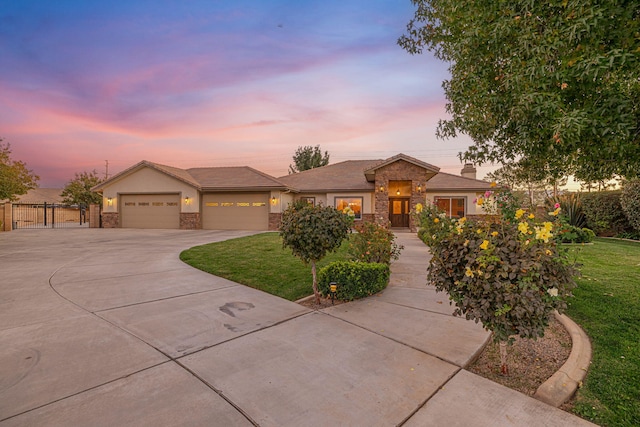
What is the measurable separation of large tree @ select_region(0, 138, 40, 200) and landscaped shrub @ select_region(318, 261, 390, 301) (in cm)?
3030

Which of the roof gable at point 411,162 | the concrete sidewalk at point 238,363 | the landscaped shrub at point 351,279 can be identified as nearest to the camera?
the concrete sidewalk at point 238,363

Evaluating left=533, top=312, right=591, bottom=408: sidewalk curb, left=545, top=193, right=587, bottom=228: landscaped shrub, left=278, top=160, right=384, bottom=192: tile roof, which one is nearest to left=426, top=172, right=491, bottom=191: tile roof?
left=545, top=193, right=587, bottom=228: landscaped shrub

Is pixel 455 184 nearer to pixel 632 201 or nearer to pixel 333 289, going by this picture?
pixel 632 201

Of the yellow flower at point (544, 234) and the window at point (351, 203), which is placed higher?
the window at point (351, 203)

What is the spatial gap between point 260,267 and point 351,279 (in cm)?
343

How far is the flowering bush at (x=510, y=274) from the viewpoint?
8.14 ft

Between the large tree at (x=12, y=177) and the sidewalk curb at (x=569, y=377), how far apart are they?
110ft

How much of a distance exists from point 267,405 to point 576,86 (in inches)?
212

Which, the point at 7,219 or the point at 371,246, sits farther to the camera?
the point at 7,219

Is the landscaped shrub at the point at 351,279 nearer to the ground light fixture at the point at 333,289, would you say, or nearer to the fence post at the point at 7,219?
the ground light fixture at the point at 333,289

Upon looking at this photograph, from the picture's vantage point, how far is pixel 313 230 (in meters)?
4.75

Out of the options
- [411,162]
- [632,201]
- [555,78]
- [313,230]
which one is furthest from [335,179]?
[555,78]

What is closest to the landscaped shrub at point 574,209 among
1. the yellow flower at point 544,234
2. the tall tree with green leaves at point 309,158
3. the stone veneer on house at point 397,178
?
the stone veneer on house at point 397,178

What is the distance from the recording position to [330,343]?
346 cm
